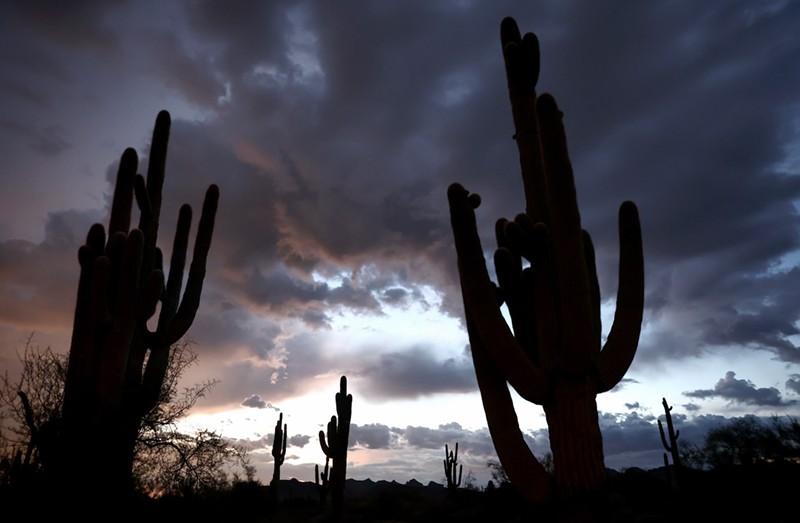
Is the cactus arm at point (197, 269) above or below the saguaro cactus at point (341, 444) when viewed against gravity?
above

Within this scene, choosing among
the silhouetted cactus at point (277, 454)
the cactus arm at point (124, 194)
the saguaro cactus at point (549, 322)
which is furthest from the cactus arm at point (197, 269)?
the silhouetted cactus at point (277, 454)

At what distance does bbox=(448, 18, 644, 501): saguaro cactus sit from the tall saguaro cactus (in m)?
5.62

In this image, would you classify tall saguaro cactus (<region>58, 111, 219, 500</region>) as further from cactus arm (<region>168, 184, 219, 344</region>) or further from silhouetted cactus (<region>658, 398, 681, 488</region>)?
silhouetted cactus (<region>658, 398, 681, 488</region>)

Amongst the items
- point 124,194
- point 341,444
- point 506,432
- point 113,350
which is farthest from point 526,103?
point 341,444

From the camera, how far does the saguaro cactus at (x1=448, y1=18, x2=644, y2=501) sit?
16.0 ft

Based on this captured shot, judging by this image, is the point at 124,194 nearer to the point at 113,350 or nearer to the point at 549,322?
the point at 113,350

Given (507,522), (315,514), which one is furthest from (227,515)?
(507,522)

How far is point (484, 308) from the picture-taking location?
5270 mm

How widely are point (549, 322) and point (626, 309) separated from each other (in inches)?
39.2

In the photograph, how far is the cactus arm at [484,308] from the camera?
16.5ft

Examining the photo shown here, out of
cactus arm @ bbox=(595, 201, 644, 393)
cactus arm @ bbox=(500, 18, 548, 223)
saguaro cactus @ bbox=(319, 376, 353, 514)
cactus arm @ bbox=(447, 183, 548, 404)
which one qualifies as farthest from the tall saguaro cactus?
saguaro cactus @ bbox=(319, 376, 353, 514)

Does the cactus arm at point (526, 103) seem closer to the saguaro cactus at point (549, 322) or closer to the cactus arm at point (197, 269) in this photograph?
the saguaro cactus at point (549, 322)

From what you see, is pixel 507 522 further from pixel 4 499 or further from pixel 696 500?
pixel 4 499

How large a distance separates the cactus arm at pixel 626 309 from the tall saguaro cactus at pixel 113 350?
22.0 feet
